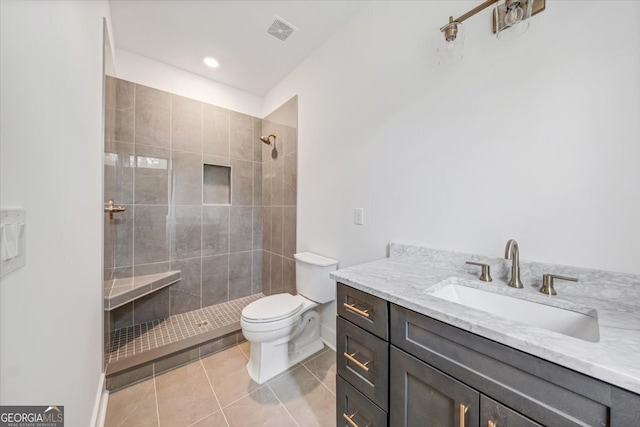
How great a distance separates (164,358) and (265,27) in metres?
2.60

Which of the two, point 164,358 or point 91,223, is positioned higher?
point 91,223

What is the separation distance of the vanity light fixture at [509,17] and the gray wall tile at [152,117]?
2.42 meters

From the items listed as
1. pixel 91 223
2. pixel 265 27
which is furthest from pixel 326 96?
pixel 91 223

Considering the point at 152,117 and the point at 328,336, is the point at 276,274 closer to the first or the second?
the point at 328,336

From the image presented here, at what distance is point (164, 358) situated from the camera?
1.66 m

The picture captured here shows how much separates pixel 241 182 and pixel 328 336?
190cm

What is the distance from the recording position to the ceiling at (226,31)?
1.62m

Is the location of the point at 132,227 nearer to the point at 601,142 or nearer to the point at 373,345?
the point at 373,345

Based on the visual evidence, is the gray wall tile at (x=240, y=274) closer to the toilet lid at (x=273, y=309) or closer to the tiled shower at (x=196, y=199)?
the tiled shower at (x=196, y=199)

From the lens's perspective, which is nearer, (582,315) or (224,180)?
(582,315)

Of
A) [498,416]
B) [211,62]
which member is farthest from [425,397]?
[211,62]

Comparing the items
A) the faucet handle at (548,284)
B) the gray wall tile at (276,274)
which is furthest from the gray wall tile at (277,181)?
the faucet handle at (548,284)

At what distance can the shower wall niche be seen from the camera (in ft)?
6.84

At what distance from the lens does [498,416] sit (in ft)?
1.95
